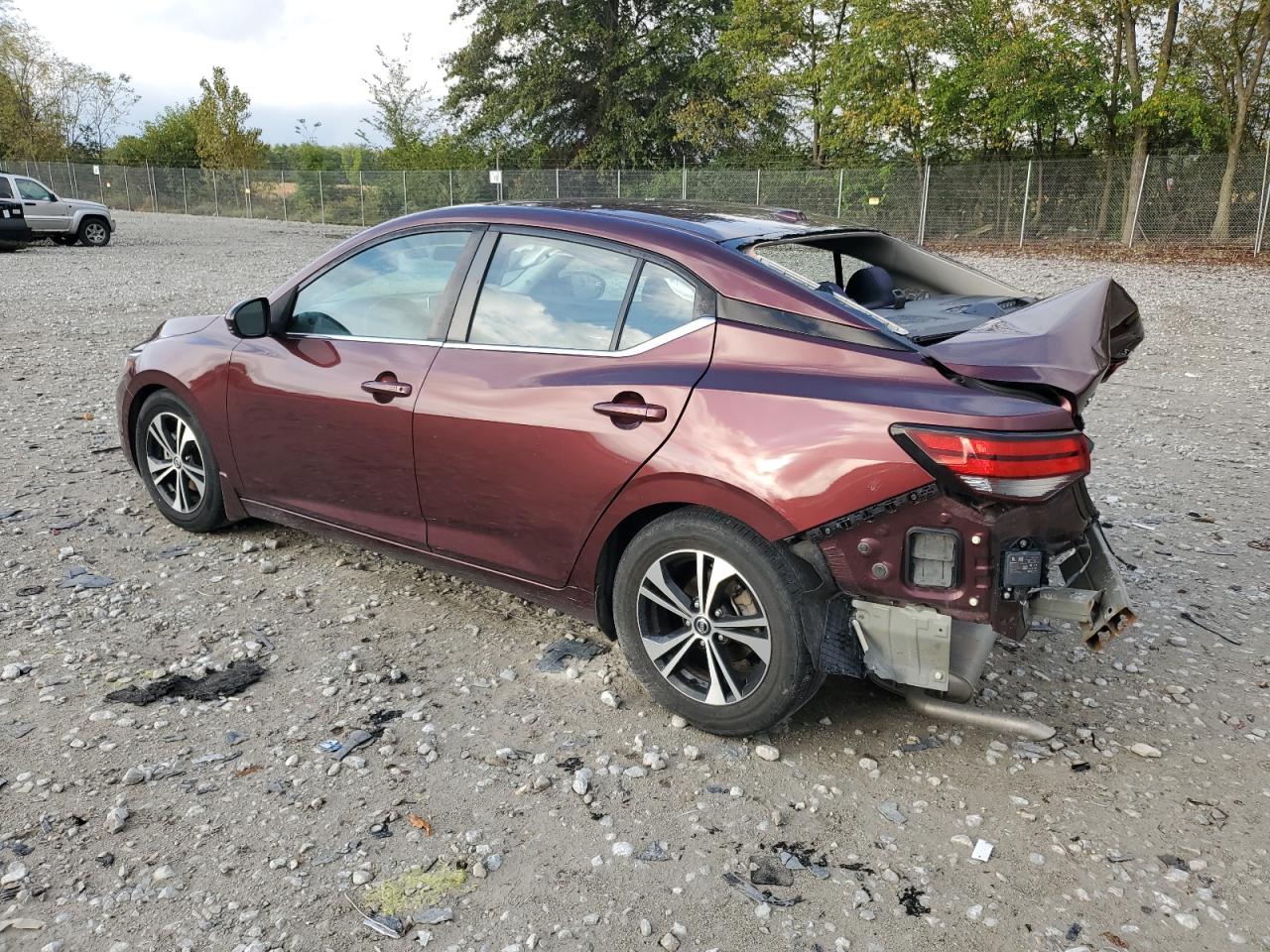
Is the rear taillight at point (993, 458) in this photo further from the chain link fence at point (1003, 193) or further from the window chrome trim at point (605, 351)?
the chain link fence at point (1003, 193)

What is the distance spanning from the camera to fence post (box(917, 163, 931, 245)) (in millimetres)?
26641

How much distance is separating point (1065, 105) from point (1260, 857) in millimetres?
28342

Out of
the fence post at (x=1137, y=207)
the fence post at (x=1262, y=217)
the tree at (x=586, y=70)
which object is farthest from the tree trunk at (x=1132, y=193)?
the tree at (x=586, y=70)

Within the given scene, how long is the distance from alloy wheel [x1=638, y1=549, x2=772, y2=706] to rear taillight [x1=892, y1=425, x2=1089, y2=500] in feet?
2.32

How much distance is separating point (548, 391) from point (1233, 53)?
92.3 ft

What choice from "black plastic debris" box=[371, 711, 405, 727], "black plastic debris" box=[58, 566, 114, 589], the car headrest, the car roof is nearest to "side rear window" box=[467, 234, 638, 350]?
the car roof

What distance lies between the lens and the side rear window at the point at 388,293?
410 cm

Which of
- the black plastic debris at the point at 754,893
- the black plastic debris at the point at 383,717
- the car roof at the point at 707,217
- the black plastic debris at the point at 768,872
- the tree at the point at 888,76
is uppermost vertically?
the tree at the point at 888,76

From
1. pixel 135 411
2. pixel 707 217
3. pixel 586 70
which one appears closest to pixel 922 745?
pixel 707 217

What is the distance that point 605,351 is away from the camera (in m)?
3.58

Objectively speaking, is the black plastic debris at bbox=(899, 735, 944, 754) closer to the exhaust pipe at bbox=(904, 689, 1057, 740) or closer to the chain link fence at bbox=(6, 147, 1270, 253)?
the exhaust pipe at bbox=(904, 689, 1057, 740)

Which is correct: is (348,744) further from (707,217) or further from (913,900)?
(707,217)

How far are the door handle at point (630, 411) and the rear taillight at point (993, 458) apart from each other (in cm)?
79

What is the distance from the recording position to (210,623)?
432 centimetres
